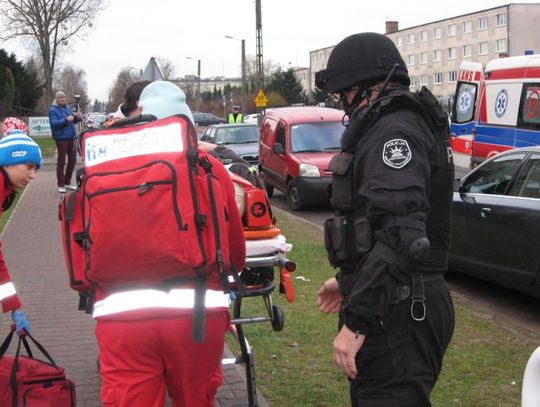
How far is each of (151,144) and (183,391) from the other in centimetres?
92

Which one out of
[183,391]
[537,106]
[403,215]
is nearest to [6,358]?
[183,391]

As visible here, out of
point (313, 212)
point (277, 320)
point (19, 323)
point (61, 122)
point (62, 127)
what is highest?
point (61, 122)

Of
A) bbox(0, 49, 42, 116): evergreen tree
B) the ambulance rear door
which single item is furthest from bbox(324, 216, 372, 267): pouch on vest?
bbox(0, 49, 42, 116): evergreen tree

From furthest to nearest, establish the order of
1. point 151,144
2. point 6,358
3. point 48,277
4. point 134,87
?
point 48,277, point 134,87, point 6,358, point 151,144

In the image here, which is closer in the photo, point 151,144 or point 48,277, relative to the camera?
point 151,144

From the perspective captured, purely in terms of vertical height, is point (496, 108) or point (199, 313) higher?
point (496, 108)

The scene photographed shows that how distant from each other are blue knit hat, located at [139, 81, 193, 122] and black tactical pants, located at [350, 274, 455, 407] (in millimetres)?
1213

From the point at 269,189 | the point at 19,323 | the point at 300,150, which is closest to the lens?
the point at 19,323

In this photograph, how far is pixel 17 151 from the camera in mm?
3863

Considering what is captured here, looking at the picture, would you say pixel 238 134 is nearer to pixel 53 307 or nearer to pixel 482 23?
pixel 53 307

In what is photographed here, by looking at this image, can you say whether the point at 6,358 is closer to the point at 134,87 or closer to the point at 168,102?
the point at 168,102

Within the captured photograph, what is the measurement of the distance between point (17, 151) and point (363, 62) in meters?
1.91

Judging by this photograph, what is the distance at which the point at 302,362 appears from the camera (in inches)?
222

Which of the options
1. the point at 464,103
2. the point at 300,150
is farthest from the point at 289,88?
the point at 300,150
